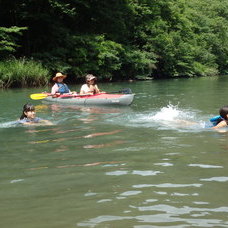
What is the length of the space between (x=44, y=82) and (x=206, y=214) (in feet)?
63.5

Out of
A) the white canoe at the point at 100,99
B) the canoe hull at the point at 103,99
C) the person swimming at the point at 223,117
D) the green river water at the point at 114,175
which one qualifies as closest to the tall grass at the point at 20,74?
the white canoe at the point at 100,99

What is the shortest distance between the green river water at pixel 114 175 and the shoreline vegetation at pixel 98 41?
14.2m

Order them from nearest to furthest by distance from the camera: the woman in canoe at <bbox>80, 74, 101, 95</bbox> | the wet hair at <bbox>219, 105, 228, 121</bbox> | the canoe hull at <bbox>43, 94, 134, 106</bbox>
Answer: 1. the wet hair at <bbox>219, 105, 228, 121</bbox>
2. the canoe hull at <bbox>43, 94, 134, 106</bbox>
3. the woman in canoe at <bbox>80, 74, 101, 95</bbox>

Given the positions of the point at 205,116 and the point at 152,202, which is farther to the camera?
the point at 205,116

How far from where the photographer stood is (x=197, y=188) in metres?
4.25

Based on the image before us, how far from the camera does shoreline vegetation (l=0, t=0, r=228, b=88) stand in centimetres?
2398

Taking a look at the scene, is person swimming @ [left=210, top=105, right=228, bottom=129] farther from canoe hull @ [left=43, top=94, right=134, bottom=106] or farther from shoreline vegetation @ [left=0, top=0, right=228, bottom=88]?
shoreline vegetation @ [left=0, top=0, right=228, bottom=88]

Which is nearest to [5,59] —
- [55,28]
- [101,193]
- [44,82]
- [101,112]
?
[44,82]

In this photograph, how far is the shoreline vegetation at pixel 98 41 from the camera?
23984mm

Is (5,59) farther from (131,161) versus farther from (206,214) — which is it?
(206,214)

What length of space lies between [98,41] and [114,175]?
24.0 m

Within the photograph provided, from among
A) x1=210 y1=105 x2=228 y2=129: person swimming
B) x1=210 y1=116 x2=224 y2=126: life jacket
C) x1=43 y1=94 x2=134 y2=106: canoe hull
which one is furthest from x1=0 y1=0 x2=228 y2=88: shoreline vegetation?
x1=210 y1=105 x2=228 y2=129: person swimming

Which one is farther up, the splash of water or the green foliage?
the green foliage

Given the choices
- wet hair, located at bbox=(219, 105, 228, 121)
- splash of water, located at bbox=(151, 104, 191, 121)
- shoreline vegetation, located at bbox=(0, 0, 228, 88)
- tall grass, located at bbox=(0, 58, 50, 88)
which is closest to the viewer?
wet hair, located at bbox=(219, 105, 228, 121)
